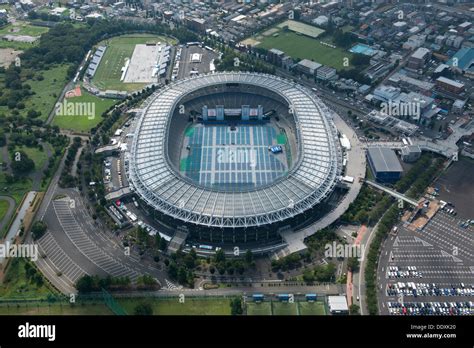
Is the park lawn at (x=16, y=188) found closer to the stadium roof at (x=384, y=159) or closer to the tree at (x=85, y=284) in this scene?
the tree at (x=85, y=284)

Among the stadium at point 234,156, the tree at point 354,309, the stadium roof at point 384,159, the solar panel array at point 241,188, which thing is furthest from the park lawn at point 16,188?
the stadium roof at point 384,159

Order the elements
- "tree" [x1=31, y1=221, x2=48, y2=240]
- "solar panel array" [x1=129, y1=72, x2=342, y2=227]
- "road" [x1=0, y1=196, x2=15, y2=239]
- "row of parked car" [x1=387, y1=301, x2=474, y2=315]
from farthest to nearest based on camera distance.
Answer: "road" [x1=0, y1=196, x2=15, y2=239] → "tree" [x1=31, y1=221, x2=48, y2=240] → "solar panel array" [x1=129, y1=72, x2=342, y2=227] → "row of parked car" [x1=387, y1=301, x2=474, y2=315]

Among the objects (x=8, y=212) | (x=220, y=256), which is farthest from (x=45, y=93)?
(x=220, y=256)

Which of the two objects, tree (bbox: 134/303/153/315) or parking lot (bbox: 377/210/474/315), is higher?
parking lot (bbox: 377/210/474/315)

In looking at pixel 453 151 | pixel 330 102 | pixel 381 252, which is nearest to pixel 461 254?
pixel 381 252

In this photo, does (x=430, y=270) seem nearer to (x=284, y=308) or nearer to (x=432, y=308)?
(x=432, y=308)

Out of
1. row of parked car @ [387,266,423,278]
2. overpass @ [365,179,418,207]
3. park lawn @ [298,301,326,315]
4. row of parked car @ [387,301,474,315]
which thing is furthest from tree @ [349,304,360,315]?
overpass @ [365,179,418,207]

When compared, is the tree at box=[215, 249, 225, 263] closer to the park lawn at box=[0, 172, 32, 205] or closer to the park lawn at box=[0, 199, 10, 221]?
the park lawn at box=[0, 199, 10, 221]
